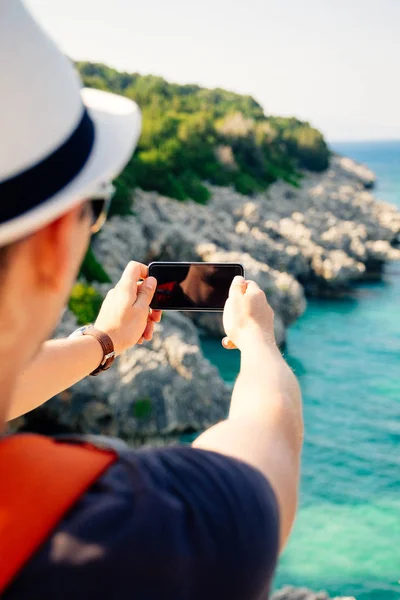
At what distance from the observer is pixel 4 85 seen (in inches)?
32.2

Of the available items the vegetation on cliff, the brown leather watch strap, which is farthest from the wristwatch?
the vegetation on cliff

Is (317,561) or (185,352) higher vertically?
(185,352)

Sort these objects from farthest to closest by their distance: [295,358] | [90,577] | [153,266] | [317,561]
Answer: [295,358]
[317,561]
[153,266]
[90,577]

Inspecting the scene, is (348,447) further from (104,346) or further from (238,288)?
(238,288)

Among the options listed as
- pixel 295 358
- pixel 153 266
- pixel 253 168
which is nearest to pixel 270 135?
pixel 253 168

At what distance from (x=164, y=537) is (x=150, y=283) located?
1.23 meters

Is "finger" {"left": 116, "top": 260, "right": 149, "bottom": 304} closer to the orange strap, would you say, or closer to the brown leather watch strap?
the brown leather watch strap

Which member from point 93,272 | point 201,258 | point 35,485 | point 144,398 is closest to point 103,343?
point 35,485

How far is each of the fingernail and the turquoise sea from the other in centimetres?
801

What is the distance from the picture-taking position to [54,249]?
909 millimetres

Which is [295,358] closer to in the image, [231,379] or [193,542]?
[231,379]

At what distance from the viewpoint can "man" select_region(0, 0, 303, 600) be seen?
0.80 meters

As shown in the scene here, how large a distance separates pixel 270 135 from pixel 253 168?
741 centimetres

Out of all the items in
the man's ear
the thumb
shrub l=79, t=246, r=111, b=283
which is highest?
the man's ear
